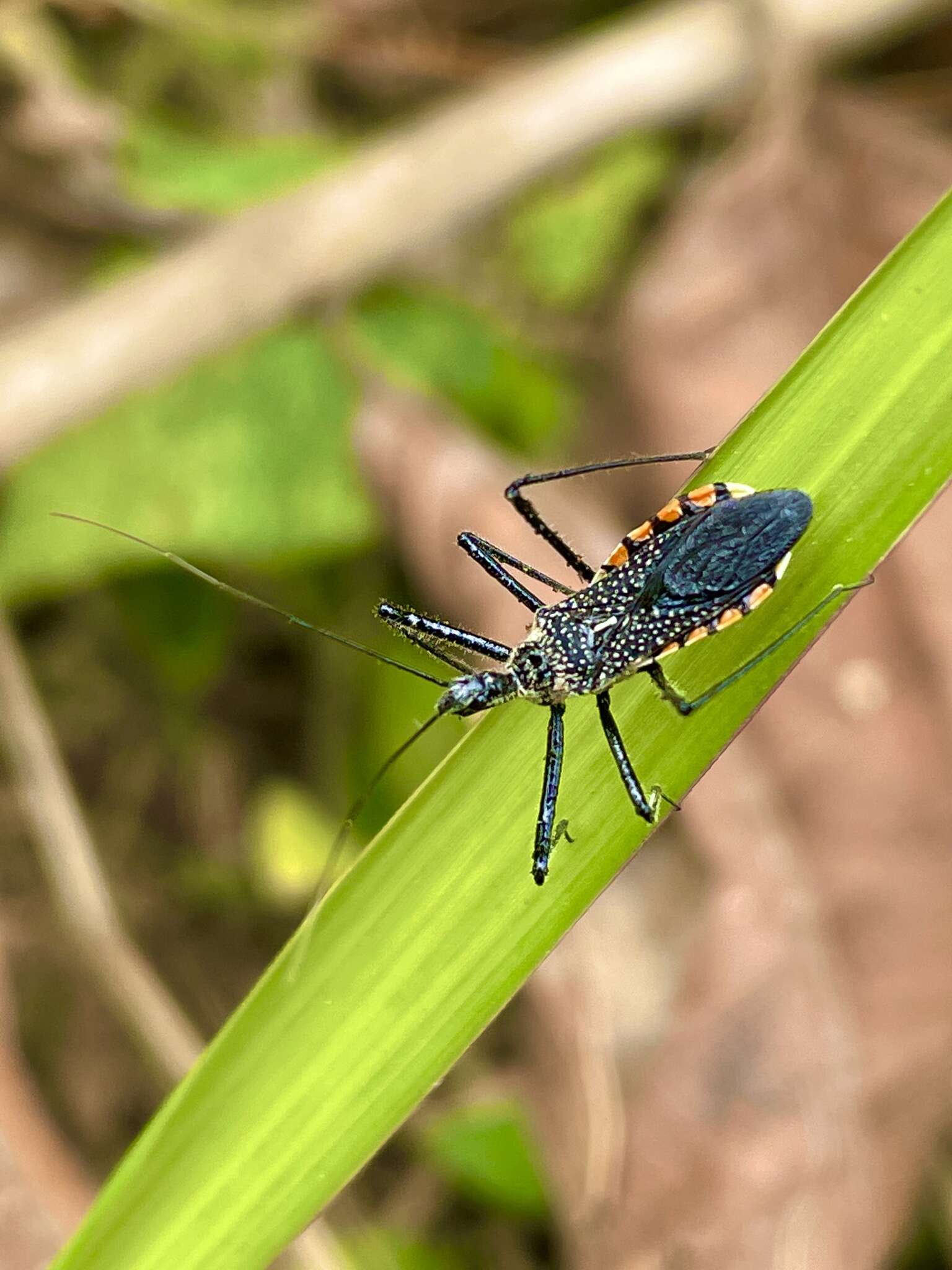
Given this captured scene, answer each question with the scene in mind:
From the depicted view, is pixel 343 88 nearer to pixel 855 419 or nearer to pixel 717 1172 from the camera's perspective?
pixel 855 419

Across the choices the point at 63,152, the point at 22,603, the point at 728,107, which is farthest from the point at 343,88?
the point at 22,603

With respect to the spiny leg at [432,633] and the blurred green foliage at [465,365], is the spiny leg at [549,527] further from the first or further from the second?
the blurred green foliage at [465,365]

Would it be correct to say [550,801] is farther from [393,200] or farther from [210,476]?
[393,200]

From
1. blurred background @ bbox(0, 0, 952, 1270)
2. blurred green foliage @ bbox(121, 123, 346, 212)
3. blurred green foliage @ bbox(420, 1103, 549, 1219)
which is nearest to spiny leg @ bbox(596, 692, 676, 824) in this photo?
blurred background @ bbox(0, 0, 952, 1270)

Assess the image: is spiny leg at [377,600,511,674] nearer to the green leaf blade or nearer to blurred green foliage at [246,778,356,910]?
the green leaf blade

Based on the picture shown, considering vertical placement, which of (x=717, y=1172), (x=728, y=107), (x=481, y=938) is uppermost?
(x=728, y=107)

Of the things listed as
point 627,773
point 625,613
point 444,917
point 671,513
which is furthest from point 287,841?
point 627,773
